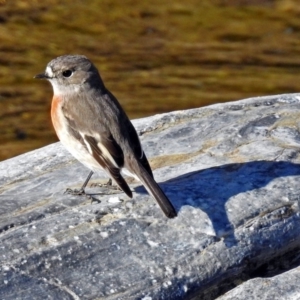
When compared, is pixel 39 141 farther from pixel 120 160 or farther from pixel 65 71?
pixel 120 160

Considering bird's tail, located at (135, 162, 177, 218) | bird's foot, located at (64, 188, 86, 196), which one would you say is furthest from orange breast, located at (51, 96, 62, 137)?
bird's tail, located at (135, 162, 177, 218)

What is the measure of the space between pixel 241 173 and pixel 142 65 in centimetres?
606

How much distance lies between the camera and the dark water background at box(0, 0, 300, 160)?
11.5 metres

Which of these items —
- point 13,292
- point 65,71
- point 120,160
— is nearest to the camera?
point 13,292

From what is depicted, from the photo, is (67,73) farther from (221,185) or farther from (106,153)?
(221,185)

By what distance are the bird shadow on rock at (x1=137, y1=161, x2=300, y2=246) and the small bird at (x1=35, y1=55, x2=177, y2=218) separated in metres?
0.26

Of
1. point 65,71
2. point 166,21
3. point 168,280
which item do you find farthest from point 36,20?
point 168,280

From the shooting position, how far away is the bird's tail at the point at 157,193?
19.2 feet

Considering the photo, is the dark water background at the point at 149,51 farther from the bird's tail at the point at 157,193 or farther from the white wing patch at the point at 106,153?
the bird's tail at the point at 157,193

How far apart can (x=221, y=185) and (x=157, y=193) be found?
628 mm

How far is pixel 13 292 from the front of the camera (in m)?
5.34

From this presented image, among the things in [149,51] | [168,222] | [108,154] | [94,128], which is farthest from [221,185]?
[149,51]

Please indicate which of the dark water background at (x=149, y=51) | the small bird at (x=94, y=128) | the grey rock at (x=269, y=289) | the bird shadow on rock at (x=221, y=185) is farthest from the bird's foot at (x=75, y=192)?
the dark water background at (x=149, y=51)

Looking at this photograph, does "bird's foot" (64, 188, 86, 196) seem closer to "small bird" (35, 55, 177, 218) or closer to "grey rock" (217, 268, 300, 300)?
"small bird" (35, 55, 177, 218)
